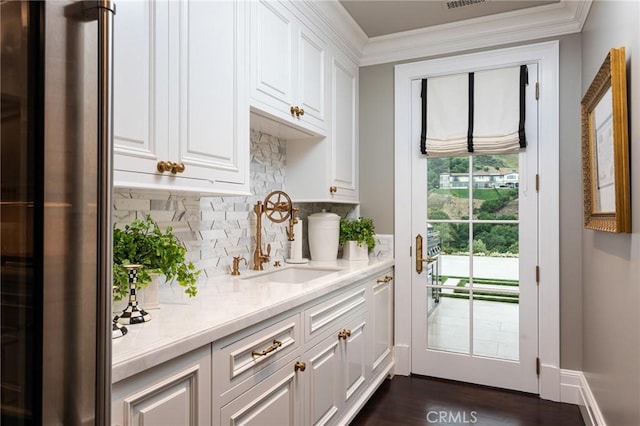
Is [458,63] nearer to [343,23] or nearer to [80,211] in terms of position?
[343,23]

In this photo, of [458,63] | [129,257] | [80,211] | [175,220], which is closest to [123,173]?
[129,257]

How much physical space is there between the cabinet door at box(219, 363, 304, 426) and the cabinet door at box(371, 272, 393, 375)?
109 centimetres

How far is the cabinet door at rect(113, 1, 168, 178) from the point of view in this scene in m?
1.19

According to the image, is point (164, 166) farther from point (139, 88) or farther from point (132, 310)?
point (132, 310)

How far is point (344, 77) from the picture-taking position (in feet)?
9.81

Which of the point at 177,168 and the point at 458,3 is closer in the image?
the point at 177,168

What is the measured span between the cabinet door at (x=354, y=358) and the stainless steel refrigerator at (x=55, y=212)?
5.33 feet

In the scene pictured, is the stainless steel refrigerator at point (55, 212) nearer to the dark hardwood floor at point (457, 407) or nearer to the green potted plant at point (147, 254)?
the green potted plant at point (147, 254)

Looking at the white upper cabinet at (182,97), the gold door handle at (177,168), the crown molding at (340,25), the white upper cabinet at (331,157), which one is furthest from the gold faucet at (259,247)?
the crown molding at (340,25)

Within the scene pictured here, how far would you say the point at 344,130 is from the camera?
118 inches

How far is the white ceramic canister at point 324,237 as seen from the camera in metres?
2.93

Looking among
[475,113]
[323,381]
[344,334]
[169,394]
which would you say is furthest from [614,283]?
[169,394]

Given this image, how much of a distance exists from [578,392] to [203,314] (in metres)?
2.56

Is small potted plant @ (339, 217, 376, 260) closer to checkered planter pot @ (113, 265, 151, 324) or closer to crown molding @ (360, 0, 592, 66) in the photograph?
crown molding @ (360, 0, 592, 66)
